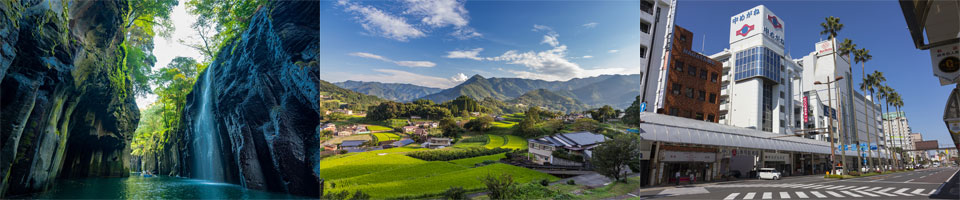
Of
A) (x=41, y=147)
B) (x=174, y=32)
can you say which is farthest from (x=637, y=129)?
(x=41, y=147)

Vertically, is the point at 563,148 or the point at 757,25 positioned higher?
the point at 757,25

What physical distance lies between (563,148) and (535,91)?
1.49m

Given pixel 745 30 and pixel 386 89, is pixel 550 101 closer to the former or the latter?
pixel 386 89

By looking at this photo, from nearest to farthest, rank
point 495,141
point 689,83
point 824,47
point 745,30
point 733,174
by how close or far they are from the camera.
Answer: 1. point 495,141
2. point 689,83
3. point 733,174
4. point 745,30
5. point 824,47

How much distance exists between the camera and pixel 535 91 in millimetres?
9289

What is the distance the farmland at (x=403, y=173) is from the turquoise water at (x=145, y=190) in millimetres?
2448

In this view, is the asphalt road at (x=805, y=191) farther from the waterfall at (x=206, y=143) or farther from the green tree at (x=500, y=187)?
the waterfall at (x=206, y=143)

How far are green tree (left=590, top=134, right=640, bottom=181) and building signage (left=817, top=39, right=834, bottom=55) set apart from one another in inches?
1908

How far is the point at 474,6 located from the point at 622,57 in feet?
11.8

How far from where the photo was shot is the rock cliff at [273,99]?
9688mm

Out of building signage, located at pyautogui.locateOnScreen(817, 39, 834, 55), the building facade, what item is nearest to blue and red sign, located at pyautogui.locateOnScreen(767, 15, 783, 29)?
building signage, located at pyautogui.locateOnScreen(817, 39, 834, 55)

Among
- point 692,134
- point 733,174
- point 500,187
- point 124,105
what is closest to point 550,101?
point 500,187

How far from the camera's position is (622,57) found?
9.10 meters

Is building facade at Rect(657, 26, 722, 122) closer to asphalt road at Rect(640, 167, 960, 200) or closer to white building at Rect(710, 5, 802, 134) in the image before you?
asphalt road at Rect(640, 167, 960, 200)
